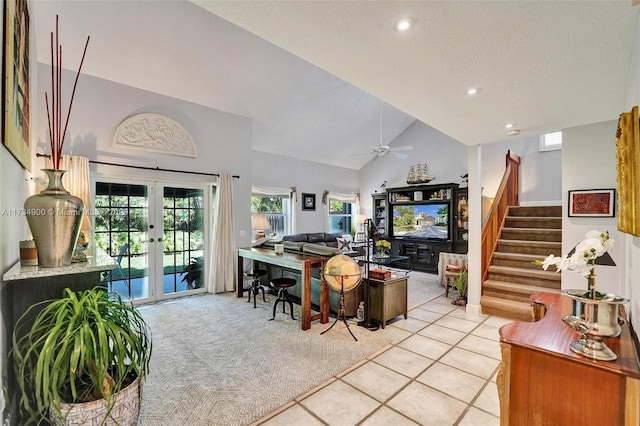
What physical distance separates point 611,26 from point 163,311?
534 centimetres

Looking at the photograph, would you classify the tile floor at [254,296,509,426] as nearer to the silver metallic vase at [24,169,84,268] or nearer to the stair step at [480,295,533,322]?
the stair step at [480,295,533,322]

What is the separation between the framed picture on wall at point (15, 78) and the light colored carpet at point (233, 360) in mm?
1954

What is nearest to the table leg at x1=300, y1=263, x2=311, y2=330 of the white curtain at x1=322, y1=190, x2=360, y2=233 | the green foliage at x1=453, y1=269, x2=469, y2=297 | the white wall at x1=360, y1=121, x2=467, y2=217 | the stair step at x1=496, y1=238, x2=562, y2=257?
the green foliage at x1=453, y1=269, x2=469, y2=297

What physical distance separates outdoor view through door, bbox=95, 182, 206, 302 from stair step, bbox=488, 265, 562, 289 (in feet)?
16.1

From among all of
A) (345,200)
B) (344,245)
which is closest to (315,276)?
(344,245)

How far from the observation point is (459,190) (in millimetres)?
6832

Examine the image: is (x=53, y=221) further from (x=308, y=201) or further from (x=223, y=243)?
(x=308, y=201)

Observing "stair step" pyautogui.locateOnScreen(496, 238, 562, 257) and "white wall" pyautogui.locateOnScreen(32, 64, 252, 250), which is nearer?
"white wall" pyautogui.locateOnScreen(32, 64, 252, 250)

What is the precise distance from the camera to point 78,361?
138 centimetres

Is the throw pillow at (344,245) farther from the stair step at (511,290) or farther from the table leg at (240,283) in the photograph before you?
the stair step at (511,290)

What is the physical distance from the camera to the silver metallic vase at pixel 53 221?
1.51 metres

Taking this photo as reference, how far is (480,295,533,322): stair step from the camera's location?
3766 millimetres

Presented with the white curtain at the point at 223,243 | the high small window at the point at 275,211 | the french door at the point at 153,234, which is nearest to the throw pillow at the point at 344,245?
the high small window at the point at 275,211

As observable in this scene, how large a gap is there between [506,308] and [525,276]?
60 cm
